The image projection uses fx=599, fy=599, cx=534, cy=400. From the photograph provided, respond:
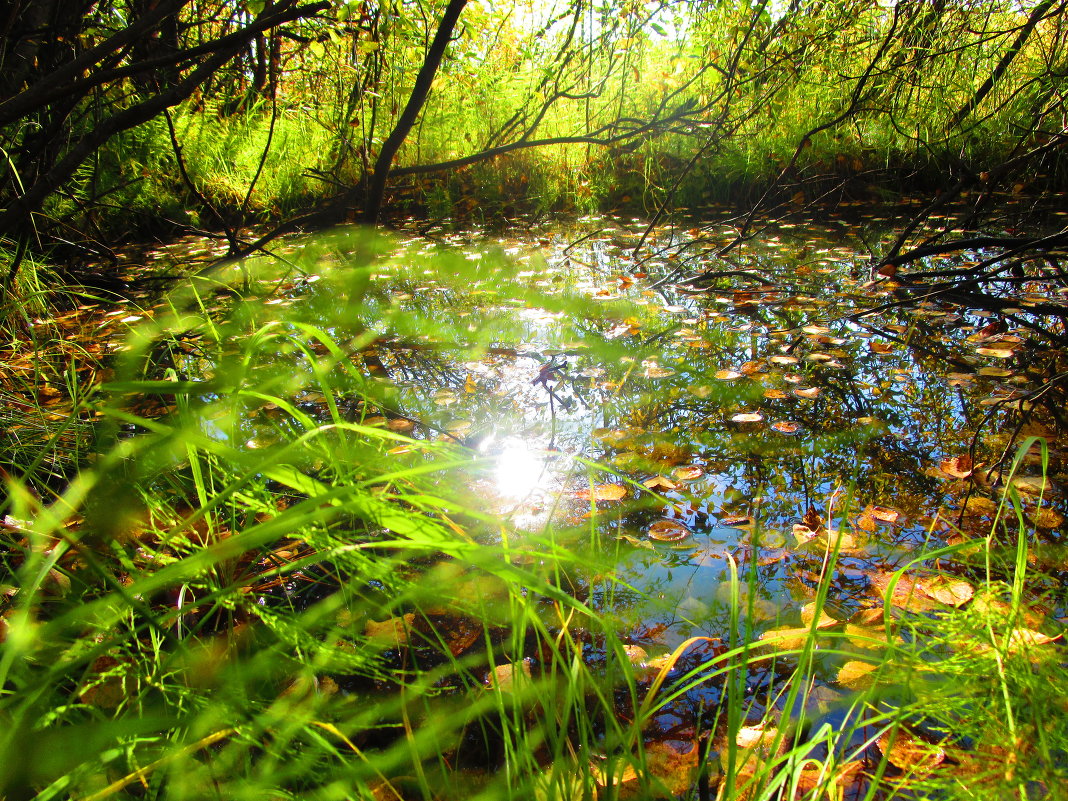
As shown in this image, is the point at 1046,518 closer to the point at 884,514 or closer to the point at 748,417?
the point at 884,514

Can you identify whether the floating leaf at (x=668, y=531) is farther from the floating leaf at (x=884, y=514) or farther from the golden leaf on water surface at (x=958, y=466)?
the golden leaf on water surface at (x=958, y=466)

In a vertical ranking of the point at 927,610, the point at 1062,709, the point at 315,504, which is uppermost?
the point at 315,504

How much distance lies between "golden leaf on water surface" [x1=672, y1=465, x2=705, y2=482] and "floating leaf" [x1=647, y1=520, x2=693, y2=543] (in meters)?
0.22

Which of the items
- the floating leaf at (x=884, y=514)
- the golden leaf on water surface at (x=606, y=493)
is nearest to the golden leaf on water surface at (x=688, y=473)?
the golden leaf on water surface at (x=606, y=493)

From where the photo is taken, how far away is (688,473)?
186cm

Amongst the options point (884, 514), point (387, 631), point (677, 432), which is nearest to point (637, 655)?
point (387, 631)

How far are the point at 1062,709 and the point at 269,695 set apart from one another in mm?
1283

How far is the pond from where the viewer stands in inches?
47.9

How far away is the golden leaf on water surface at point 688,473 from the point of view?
1.84m

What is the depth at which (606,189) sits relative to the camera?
6.78 meters

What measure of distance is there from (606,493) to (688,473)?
0.28m

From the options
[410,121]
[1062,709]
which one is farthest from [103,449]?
[1062,709]

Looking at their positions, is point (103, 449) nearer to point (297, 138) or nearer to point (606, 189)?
point (297, 138)

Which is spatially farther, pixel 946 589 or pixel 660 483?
pixel 660 483
